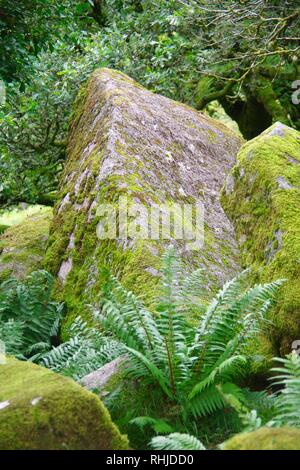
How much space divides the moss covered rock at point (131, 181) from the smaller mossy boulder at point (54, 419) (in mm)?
2049

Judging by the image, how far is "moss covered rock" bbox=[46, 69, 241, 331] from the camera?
5656mm

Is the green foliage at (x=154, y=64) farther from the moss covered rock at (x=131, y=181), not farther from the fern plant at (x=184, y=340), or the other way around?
the fern plant at (x=184, y=340)

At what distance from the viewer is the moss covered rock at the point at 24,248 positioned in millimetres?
7291

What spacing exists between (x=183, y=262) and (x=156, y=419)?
211 cm

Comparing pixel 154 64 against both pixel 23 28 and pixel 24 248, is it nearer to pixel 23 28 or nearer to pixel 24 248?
pixel 24 248

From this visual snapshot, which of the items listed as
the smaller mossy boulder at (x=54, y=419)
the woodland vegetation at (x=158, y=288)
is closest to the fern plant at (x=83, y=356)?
the woodland vegetation at (x=158, y=288)

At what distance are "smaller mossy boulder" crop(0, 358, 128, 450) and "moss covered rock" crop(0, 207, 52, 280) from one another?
4.43 metres

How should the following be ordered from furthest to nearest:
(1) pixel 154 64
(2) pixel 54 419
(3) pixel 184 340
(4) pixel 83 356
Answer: (1) pixel 154 64 → (4) pixel 83 356 → (3) pixel 184 340 → (2) pixel 54 419

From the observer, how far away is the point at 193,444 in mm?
2859

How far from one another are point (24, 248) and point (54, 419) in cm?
518

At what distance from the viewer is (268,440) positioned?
2404mm

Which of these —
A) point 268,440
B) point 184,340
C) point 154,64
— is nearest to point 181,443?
point 268,440

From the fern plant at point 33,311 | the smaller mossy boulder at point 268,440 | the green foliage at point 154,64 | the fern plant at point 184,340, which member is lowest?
the fern plant at point 33,311

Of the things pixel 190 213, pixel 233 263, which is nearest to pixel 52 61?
pixel 190 213
